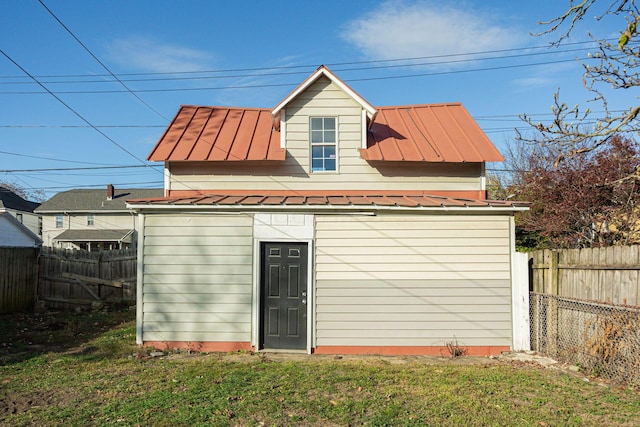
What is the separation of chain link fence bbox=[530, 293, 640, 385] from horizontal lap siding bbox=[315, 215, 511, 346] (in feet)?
2.30

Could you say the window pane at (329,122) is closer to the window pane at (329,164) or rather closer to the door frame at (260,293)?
the window pane at (329,164)

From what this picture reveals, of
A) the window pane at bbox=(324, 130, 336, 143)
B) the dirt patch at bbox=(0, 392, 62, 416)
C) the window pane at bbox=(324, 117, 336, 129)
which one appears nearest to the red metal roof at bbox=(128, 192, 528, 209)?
the window pane at bbox=(324, 130, 336, 143)

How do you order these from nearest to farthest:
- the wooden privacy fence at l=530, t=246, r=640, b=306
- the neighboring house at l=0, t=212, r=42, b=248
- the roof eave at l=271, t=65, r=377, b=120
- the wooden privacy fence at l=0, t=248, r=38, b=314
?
the wooden privacy fence at l=530, t=246, r=640, b=306 → the roof eave at l=271, t=65, r=377, b=120 → the wooden privacy fence at l=0, t=248, r=38, b=314 → the neighboring house at l=0, t=212, r=42, b=248

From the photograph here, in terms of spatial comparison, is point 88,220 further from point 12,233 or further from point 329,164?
point 329,164

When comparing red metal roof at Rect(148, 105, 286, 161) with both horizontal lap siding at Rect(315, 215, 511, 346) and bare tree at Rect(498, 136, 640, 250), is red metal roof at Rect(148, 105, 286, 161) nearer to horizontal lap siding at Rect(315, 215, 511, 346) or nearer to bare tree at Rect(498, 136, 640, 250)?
horizontal lap siding at Rect(315, 215, 511, 346)

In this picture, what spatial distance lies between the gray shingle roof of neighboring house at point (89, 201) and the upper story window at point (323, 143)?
2874cm

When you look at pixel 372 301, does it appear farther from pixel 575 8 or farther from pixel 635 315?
pixel 575 8

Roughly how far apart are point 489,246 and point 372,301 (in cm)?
271

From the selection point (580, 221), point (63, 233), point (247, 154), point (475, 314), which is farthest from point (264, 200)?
point (63, 233)

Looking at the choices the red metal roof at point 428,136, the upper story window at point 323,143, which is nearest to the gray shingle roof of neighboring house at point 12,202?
the upper story window at point 323,143

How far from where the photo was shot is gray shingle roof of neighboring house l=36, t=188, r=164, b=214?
124 ft

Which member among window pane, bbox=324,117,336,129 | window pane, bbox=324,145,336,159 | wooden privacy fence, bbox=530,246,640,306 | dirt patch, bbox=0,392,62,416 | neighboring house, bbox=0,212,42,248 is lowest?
dirt patch, bbox=0,392,62,416

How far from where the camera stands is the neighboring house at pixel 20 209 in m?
39.2

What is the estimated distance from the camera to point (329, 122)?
12.0 meters
